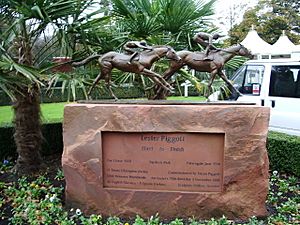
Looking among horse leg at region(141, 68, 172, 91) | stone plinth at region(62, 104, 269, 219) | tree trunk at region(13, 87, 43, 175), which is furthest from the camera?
tree trunk at region(13, 87, 43, 175)

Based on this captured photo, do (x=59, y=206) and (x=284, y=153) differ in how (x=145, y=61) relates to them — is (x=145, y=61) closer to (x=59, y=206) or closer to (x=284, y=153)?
(x=59, y=206)

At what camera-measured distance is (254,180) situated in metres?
4.18

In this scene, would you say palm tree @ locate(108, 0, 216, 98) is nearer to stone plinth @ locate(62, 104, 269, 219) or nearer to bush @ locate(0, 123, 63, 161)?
stone plinth @ locate(62, 104, 269, 219)

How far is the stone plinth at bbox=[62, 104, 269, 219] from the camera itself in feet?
13.5

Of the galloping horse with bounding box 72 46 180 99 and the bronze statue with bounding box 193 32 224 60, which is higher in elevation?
the bronze statue with bounding box 193 32 224 60

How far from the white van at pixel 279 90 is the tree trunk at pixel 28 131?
406cm

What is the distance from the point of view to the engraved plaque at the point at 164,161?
4.21 metres

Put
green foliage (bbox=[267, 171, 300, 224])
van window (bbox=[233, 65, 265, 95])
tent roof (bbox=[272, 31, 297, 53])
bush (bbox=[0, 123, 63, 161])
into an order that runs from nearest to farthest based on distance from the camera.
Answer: green foliage (bbox=[267, 171, 300, 224]), bush (bbox=[0, 123, 63, 161]), van window (bbox=[233, 65, 265, 95]), tent roof (bbox=[272, 31, 297, 53])

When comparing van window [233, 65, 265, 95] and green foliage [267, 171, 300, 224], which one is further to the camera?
van window [233, 65, 265, 95]

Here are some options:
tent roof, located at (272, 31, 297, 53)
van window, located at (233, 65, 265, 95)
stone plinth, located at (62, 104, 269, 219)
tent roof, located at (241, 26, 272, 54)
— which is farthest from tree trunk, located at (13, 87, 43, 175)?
tent roof, located at (272, 31, 297, 53)

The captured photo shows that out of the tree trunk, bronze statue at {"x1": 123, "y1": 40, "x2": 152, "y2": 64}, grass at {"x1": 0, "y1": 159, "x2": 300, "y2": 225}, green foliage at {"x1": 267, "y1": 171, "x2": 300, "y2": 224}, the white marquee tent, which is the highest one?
bronze statue at {"x1": 123, "y1": 40, "x2": 152, "y2": 64}

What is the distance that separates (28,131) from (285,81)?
5.18 meters

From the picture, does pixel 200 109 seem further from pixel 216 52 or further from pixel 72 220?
pixel 72 220

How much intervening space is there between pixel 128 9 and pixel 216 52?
2295 mm
